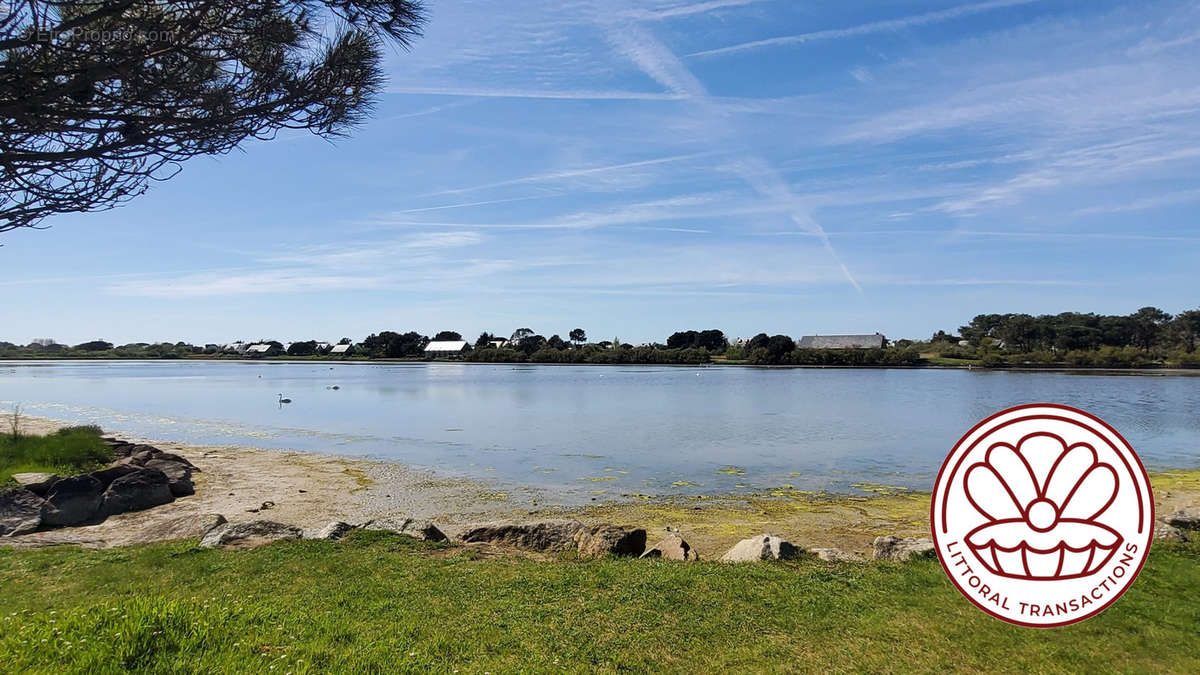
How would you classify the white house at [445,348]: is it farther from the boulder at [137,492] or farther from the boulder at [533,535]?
the boulder at [533,535]

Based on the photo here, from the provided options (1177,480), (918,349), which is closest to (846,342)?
(918,349)

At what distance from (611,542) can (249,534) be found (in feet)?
16.2

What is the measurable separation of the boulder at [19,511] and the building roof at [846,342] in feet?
360

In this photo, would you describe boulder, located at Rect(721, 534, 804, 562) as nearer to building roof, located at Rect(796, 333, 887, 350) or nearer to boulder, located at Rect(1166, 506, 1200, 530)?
boulder, located at Rect(1166, 506, 1200, 530)

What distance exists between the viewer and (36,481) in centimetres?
1361

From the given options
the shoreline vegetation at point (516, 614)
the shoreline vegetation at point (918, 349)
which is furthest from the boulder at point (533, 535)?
the shoreline vegetation at point (918, 349)

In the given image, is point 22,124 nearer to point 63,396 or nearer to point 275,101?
point 275,101

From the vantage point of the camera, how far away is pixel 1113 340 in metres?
96.6

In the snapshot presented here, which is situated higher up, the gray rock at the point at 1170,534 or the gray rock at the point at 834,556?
the gray rock at the point at 1170,534

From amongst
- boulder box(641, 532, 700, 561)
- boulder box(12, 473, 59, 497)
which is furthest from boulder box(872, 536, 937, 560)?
boulder box(12, 473, 59, 497)

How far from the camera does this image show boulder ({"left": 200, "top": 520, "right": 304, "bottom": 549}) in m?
9.32

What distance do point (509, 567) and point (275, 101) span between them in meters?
5.47

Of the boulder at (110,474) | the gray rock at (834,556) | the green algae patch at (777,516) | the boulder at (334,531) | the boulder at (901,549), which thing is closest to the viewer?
the boulder at (901,549)

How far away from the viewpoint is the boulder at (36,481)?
42.6 ft
